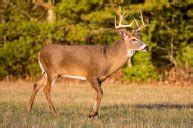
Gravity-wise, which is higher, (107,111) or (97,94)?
(97,94)

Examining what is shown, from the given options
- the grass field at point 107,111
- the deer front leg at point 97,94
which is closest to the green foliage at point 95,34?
the grass field at point 107,111

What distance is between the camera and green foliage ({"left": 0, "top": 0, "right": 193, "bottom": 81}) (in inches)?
1026

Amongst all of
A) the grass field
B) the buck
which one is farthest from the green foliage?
the buck

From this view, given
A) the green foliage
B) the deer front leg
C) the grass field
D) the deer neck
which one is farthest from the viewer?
the green foliage

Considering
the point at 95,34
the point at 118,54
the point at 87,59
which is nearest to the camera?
the point at 87,59

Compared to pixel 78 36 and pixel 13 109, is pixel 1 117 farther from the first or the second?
pixel 78 36

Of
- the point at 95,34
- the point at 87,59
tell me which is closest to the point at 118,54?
the point at 87,59

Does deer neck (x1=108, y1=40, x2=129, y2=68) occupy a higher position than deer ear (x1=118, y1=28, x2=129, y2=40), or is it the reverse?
deer ear (x1=118, y1=28, x2=129, y2=40)

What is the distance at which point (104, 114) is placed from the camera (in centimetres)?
1311

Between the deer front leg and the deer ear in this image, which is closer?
the deer front leg

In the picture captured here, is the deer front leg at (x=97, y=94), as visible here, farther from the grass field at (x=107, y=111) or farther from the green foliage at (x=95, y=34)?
the green foliage at (x=95, y=34)

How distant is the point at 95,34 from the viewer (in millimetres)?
26672

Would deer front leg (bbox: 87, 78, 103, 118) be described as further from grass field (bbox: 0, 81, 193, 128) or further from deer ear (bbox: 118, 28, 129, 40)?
deer ear (bbox: 118, 28, 129, 40)

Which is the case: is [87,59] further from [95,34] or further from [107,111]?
[95,34]
